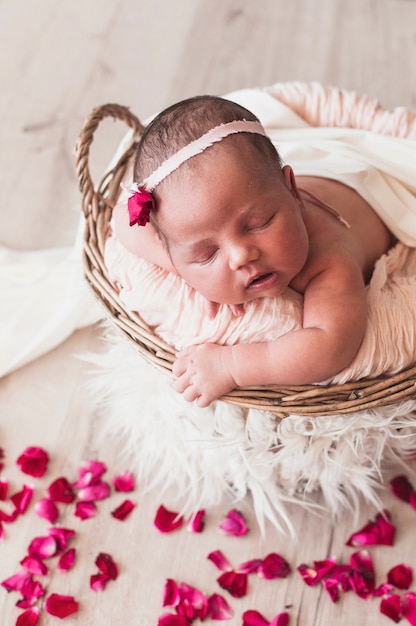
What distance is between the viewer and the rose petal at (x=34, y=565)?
1.45m

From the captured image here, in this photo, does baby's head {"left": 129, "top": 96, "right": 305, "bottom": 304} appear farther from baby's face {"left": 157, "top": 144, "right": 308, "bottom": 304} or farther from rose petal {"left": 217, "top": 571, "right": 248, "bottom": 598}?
rose petal {"left": 217, "top": 571, "right": 248, "bottom": 598}

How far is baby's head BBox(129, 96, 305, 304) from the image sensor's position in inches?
42.3

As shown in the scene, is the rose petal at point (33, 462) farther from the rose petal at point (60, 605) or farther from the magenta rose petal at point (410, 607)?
the magenta rose petal at point (410, 607)

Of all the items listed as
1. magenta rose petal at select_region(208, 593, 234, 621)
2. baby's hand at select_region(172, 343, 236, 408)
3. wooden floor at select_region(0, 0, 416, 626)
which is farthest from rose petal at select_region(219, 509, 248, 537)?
baby's hand at select_region(172, 343, 236, 408)

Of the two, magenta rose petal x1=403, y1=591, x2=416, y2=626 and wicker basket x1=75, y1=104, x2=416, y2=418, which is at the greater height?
wicker basket x1=75, y1=104, x2=416, y2=418

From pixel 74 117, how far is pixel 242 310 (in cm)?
121

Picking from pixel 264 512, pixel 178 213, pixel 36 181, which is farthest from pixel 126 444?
pixel 36 181

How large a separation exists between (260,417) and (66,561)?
482mm

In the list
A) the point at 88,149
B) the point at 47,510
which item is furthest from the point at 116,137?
the point at 47,510

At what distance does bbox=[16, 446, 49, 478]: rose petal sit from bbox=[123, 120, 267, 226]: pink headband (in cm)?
68

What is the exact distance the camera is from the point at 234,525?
58.6 inches

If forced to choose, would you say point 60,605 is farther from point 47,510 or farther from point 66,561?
point 47,510

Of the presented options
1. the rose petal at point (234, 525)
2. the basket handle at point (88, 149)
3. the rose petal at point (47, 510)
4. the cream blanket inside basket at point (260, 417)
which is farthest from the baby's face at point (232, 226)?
the rose petal at point (47, 510)

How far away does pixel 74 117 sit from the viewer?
7.36 feet
